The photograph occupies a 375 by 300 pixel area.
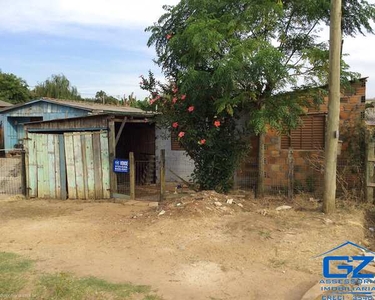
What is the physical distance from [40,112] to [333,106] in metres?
14.1

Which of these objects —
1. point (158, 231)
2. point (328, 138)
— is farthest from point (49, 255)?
point (328, 138)

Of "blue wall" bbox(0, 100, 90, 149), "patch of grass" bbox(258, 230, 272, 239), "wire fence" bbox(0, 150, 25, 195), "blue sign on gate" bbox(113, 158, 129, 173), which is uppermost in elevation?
"blue wall" bbox(0, 100, 90, 149)

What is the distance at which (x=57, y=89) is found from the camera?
3541 cm

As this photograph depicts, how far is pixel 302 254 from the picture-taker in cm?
509

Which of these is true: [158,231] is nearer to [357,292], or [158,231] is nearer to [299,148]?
[357,292]

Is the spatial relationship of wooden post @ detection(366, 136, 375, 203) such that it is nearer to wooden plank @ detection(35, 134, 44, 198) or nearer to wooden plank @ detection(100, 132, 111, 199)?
wooden plank @ detection(100, 132, 111, 199)

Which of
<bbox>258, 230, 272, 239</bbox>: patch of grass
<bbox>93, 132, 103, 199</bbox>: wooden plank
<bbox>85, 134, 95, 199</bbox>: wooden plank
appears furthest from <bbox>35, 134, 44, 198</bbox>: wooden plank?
<bbox>258, 230, 272, 239</bbox>: patch of grass

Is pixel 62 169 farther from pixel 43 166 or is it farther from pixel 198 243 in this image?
pixel 198 243

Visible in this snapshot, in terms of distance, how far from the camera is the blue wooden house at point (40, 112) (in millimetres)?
15238

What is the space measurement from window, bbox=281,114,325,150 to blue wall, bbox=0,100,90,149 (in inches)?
341

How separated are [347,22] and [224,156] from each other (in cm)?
434

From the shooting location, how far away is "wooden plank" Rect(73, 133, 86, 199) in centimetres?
1025

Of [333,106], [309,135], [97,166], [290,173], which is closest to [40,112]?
[97,166]

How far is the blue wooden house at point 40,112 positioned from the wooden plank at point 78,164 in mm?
3865
